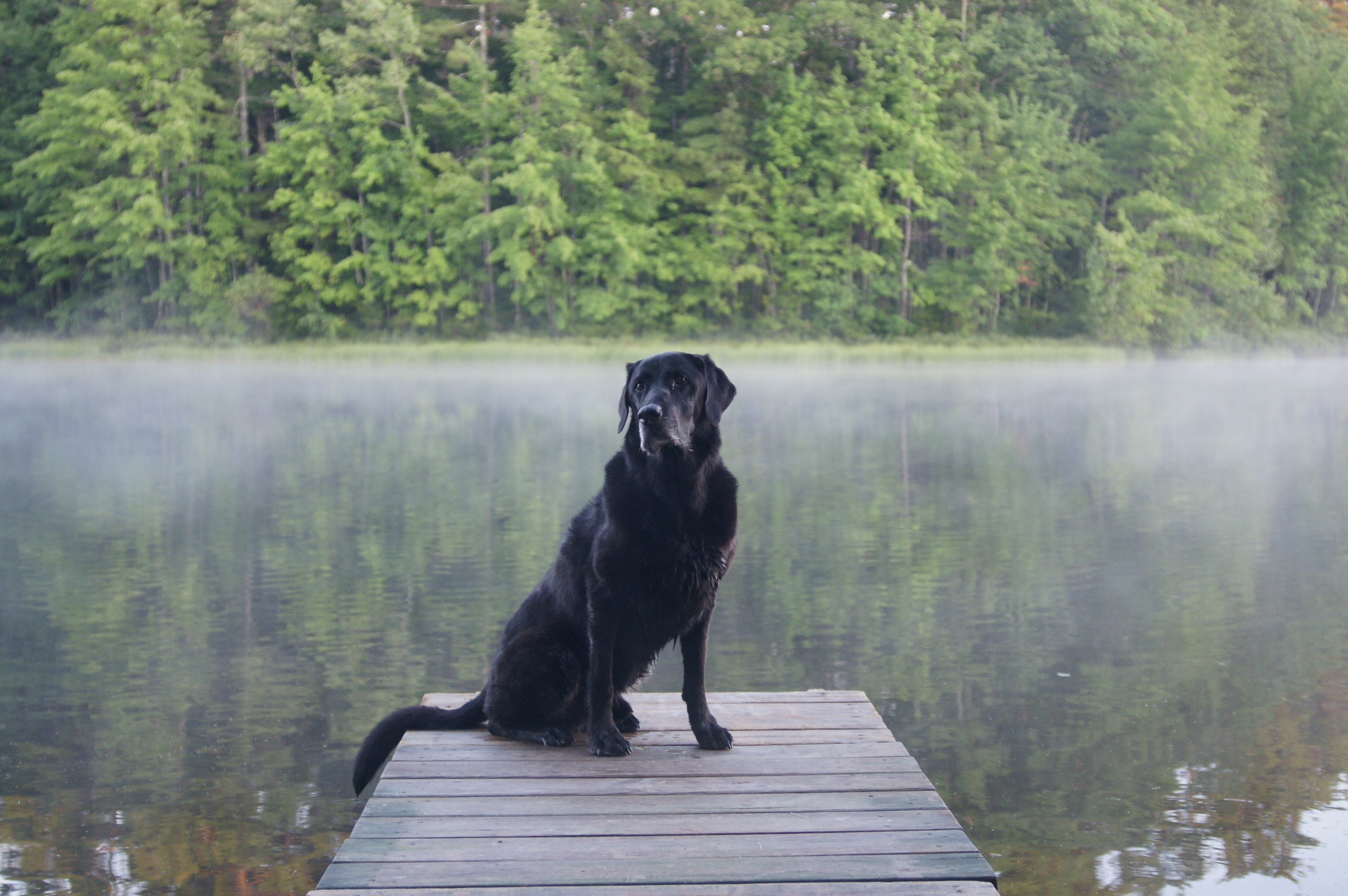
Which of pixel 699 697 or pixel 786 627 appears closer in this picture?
pixel 699 697

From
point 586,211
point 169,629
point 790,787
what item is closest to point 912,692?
point 790,787

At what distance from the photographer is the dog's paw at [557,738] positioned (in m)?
3.07

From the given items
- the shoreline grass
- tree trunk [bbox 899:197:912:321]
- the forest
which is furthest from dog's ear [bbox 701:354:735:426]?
tree trunk [bbox 899:197:912:321]

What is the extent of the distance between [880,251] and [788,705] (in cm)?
3351

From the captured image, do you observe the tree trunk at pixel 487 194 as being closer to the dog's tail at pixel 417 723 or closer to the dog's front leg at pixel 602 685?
the dog's tail at pixel 417 723

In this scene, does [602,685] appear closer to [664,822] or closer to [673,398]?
[664,822]

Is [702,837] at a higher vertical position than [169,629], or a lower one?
higher

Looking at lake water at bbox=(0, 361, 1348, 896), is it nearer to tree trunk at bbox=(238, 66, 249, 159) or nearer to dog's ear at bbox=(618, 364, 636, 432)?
dog's ear at bbox=(618, 364, 636, 432)

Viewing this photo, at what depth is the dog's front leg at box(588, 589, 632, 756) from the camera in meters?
2.89

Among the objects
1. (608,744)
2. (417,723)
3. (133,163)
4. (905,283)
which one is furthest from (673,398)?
(133,163)

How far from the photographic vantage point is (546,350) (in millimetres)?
31000

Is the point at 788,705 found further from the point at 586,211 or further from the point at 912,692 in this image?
the point at 586,211

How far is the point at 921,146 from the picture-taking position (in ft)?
112

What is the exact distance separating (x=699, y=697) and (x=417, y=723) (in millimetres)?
771
